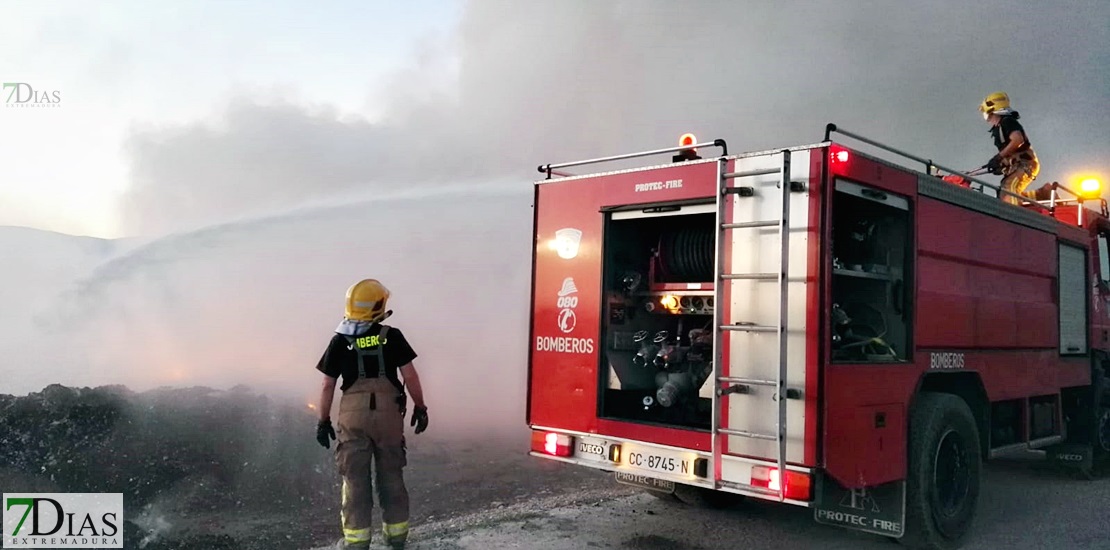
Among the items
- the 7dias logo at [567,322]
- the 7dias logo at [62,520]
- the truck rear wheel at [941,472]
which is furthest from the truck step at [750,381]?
the 7dias logo at [62,520]

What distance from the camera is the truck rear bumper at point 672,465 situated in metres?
4.23

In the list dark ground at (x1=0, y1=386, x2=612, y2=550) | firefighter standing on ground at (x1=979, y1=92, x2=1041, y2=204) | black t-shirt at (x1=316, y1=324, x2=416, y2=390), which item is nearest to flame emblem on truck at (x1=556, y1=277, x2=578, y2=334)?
black t-shirt at (x1=316, y1=324, x2=416, y2=390)

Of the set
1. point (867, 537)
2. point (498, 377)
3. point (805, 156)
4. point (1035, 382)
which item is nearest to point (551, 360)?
point (805, 156)

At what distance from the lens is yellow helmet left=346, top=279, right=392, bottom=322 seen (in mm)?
4676

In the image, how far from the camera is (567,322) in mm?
5488

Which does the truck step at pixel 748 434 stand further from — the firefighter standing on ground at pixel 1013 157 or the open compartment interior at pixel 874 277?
the firefighter standing on ground at pixel 1013 157

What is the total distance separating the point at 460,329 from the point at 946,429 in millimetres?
8201

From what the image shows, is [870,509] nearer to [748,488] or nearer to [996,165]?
[748,488]

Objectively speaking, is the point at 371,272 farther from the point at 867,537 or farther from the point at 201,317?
the point at 867,537

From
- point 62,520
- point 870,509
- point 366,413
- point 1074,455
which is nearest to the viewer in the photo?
point 366,413

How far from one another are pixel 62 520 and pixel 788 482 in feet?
18.7

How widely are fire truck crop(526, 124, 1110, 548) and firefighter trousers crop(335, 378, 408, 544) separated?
1247 millimetres

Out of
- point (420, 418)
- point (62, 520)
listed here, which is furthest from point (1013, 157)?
point (62, 520)

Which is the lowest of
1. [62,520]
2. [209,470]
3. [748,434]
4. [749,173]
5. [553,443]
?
[62,520]
